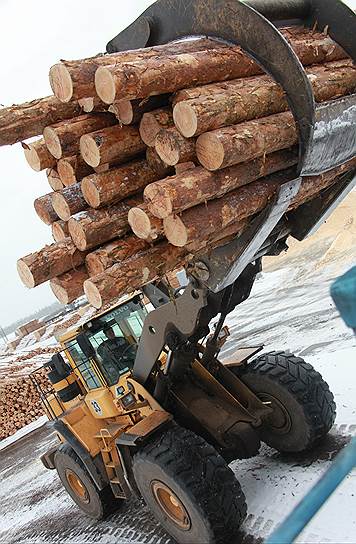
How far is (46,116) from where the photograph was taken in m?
3.43

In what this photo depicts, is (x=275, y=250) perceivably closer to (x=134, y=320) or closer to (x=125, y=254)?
(x=125, y=254)

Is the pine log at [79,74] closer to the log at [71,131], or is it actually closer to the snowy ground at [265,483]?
the log at [71,131]

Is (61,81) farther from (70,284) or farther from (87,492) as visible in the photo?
(87,492)

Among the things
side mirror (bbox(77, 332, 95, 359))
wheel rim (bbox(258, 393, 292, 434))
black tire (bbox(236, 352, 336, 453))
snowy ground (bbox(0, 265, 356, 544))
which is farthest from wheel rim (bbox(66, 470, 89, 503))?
wheel rim (bbox(258, 393, 292, 434))

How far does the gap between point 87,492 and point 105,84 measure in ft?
15.7

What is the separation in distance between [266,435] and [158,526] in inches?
57.6

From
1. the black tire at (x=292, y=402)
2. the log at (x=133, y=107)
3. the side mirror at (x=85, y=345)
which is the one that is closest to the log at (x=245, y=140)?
the log at (x=133, y=107)

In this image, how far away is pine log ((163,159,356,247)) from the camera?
9.95 ft

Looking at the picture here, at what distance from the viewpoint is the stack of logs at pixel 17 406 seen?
1362 cm

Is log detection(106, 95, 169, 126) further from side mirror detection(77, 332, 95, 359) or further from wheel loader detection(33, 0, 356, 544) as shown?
side mirror detection(77, 332, 95, 359)

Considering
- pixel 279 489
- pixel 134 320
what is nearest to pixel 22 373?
pixel 134 320

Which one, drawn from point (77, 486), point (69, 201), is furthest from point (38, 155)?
point (77, 486)

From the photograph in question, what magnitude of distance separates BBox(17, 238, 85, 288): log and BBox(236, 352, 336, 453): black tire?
3.00 m

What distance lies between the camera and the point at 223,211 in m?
3.14
